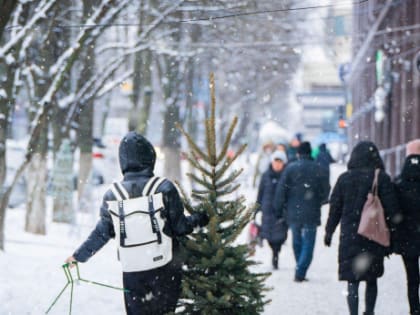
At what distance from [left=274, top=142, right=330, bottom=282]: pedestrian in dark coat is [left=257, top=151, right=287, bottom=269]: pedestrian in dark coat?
2.45 feet

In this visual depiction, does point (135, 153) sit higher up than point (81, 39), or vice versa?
point (81, 39)

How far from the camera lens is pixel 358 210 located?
7.83m

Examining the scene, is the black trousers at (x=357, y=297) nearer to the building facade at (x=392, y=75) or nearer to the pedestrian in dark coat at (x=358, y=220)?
the pedestrian in dark coat at (x=358, y=220)

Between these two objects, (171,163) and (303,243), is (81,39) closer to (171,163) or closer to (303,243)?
(303,243)

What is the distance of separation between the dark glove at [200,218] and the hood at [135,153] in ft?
2.03

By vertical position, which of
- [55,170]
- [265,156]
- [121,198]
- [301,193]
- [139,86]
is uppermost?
[139,86]

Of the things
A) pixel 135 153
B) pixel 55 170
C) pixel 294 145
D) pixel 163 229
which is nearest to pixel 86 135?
pixel 55 170

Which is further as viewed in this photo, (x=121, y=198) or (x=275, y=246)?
(x=275, y=246)

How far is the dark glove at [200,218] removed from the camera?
6.16m

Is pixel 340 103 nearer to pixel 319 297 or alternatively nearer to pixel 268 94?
pixel 268 94

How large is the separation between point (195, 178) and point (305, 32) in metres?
23.8

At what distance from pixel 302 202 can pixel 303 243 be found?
0.56 meters

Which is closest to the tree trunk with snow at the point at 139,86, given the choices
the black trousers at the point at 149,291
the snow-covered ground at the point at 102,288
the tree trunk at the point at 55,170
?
the tree trunk at the point at 55,170

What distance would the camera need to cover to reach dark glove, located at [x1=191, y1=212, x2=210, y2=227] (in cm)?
616
